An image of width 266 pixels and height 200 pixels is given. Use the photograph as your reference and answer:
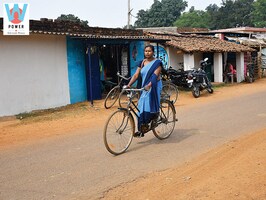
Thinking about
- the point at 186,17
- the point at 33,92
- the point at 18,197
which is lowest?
the point at 18,197

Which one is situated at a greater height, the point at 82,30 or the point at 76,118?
the point at 82,30

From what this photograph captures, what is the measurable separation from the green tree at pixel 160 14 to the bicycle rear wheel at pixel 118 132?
194 ft

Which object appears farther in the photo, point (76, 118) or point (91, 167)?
point (76, 118)

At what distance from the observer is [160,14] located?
218ft

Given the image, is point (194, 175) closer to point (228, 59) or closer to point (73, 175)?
point (73, 175)

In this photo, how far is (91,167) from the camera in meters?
5.44

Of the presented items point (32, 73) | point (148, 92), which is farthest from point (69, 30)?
point (148, 92)

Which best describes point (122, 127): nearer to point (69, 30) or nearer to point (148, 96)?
point (148, 96)

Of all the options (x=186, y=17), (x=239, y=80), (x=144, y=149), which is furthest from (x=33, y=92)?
(x=186, y=17)

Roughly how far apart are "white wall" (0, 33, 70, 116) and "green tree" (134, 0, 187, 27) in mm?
52216

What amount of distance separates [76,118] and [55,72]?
314cm

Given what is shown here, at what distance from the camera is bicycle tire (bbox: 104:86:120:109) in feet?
40.0

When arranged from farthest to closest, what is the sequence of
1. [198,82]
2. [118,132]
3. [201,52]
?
1. [201,52]
2. [198,82]
3. [118,132]

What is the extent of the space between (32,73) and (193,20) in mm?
60724
